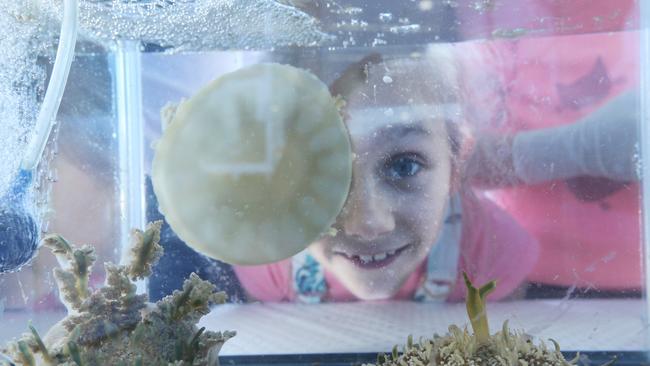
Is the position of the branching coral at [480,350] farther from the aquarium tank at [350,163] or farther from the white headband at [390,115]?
the white headband at [390,115]

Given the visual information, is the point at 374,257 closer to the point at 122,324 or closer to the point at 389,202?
the point at 389,202

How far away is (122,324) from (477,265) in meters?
1.46

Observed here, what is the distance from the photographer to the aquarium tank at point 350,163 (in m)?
1.41

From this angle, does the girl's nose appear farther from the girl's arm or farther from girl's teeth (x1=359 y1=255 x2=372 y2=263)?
the girl's arm

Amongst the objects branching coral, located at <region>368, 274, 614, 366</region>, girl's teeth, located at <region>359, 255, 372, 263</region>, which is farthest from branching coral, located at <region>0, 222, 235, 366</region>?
girl's teeth, located at <region>359, 255, 372, 263</region>

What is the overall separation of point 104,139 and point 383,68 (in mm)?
1210

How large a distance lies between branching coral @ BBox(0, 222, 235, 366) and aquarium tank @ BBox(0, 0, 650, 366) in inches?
11.7

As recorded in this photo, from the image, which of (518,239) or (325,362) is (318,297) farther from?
(518,239)

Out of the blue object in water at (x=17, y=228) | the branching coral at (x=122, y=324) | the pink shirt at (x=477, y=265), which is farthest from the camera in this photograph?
the pink shirt at (x=477, y=265)

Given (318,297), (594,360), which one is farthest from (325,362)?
(594,360)

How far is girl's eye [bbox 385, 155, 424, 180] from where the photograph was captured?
1837 millimetres

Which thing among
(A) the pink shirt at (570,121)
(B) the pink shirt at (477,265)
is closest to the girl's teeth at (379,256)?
(B) the pink shirt at (477,265)

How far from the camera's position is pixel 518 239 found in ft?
7.04

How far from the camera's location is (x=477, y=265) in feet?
6.72
